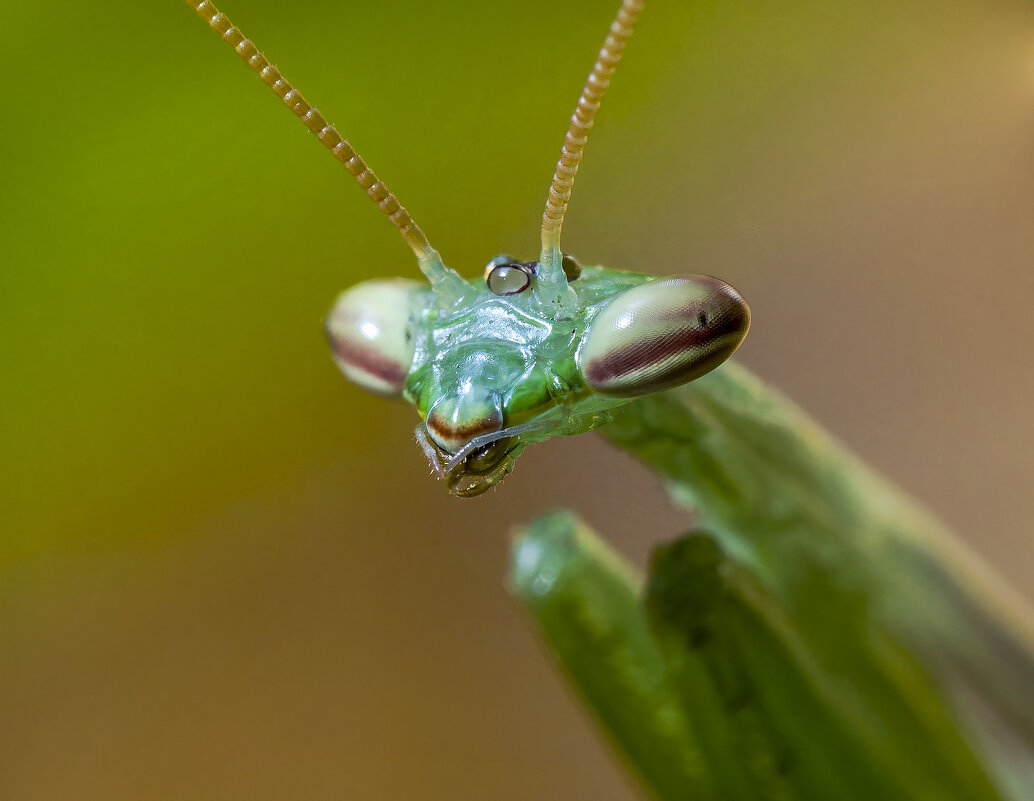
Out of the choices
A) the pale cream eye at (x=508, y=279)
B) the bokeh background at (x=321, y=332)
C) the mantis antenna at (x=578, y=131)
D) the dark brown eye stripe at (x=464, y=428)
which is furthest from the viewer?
the bokeh background at (x=321, y=332)

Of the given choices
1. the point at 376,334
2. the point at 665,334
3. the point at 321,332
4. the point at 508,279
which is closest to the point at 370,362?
the point at 376,334

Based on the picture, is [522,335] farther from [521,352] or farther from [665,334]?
[665,334]

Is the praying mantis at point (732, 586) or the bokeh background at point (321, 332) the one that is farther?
the bokeh background at point (321, 332)

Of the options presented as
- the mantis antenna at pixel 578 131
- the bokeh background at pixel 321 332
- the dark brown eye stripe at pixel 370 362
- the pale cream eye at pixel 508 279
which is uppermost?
the bokeh background at pixel 321 332

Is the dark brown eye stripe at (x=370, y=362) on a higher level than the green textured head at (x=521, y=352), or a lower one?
higher

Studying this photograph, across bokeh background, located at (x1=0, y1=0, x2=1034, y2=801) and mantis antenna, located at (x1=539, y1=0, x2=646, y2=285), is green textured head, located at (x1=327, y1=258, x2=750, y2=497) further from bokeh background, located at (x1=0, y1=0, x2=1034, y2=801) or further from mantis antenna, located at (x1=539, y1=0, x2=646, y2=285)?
bokeh background, located at (x1=0, y1=0, x2=1034, y2=801)

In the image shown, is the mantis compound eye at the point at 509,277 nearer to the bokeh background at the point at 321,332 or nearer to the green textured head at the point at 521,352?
the green textured head at the point at 521,352

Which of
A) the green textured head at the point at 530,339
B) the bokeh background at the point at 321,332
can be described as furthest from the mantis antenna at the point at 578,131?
the bokeh background at the point at 321,332
